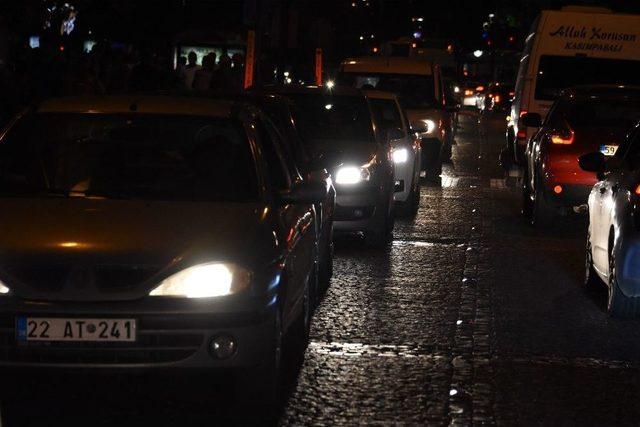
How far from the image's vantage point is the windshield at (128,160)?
7664 mm

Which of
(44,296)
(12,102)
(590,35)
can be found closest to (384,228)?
(12,102)

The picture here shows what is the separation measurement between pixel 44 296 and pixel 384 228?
7583 mm

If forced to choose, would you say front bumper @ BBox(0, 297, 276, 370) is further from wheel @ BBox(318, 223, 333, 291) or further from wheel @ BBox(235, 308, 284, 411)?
wheel @ BBox(318, 223, 333, 291)

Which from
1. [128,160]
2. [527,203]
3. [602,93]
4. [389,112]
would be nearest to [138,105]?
[128,160]

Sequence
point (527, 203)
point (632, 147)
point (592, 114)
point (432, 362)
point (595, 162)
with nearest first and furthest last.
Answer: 1. point (432, 362)
2. point (632, 147)
3. point (595, 162)
4. point (592, 114)
5. point (527, 203)

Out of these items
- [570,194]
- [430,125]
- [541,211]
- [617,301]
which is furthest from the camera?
[430,125]

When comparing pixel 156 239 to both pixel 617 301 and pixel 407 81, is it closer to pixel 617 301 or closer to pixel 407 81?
pixel 617 301

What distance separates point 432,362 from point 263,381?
1.82 m

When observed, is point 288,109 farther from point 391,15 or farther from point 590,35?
point 391,15

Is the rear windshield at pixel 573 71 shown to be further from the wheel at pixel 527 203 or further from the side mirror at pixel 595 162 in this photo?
the side mirror at pixel 595 162

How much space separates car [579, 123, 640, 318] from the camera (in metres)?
9.42

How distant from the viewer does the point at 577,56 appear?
74.0ft

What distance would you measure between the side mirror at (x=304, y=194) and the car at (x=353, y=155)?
4.85 m

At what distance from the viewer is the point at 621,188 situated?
1005 centimetres
